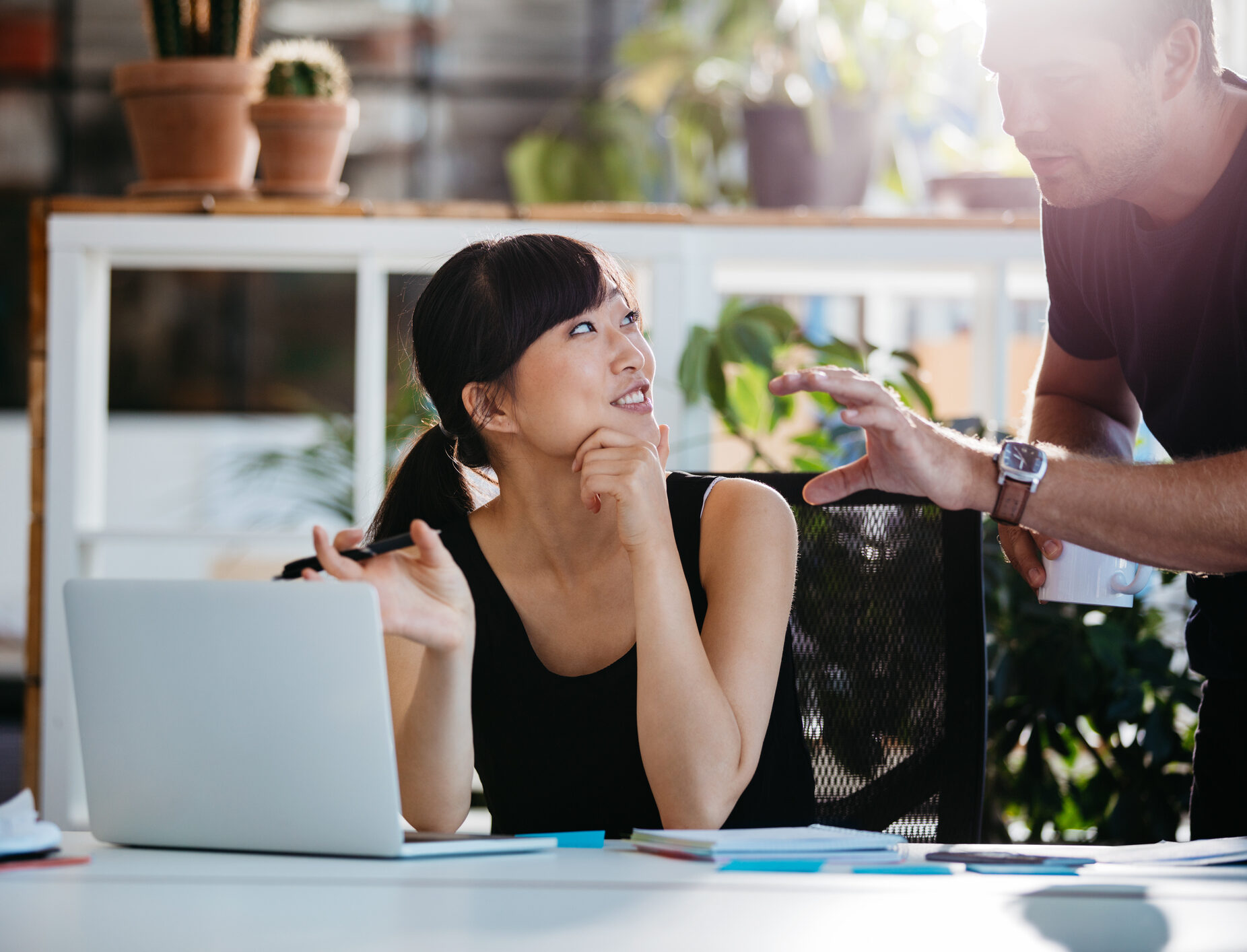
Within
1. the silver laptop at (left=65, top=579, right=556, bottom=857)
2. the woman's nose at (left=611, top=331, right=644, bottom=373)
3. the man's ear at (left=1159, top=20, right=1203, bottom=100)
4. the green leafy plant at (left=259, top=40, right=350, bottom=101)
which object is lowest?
the silver laptop at (left=65, top=579, right=556, bottom=857)

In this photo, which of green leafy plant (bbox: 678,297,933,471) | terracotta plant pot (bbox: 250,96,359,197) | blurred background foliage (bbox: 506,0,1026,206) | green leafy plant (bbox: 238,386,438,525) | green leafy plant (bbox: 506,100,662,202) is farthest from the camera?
green leafy plant (bbox: 506,100,662,202)

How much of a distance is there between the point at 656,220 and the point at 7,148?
4334 mm

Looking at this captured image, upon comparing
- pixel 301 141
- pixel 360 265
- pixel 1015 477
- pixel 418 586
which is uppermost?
pixel 301 141

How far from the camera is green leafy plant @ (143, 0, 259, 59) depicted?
2643 mm

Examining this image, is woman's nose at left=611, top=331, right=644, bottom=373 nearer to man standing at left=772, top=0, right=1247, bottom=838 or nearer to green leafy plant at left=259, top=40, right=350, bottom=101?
man standing at left=772, top=0, right=1247, bottom=838

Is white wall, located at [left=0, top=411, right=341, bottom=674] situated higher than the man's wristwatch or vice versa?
the man's wristwatch

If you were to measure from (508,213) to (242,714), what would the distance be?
166 cm

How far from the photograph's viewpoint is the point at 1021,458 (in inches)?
52.5

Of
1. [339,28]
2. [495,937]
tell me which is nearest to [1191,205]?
[495,937]

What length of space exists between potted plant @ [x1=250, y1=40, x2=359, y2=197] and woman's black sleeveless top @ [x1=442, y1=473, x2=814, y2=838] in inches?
53.9

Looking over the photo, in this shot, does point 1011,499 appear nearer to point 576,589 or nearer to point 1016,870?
point 1016,870

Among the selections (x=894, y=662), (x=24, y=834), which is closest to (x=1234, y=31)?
(x=894, y=662)

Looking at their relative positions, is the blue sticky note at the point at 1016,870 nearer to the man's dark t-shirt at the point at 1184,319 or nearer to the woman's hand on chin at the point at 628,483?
the woman's hand on chin at the point at 628,483

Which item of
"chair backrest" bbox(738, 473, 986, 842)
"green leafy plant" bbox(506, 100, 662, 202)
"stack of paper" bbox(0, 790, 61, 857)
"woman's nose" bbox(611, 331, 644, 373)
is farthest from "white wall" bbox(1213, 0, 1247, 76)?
"stack of paper" bbox(0, 790, 61, 857)
